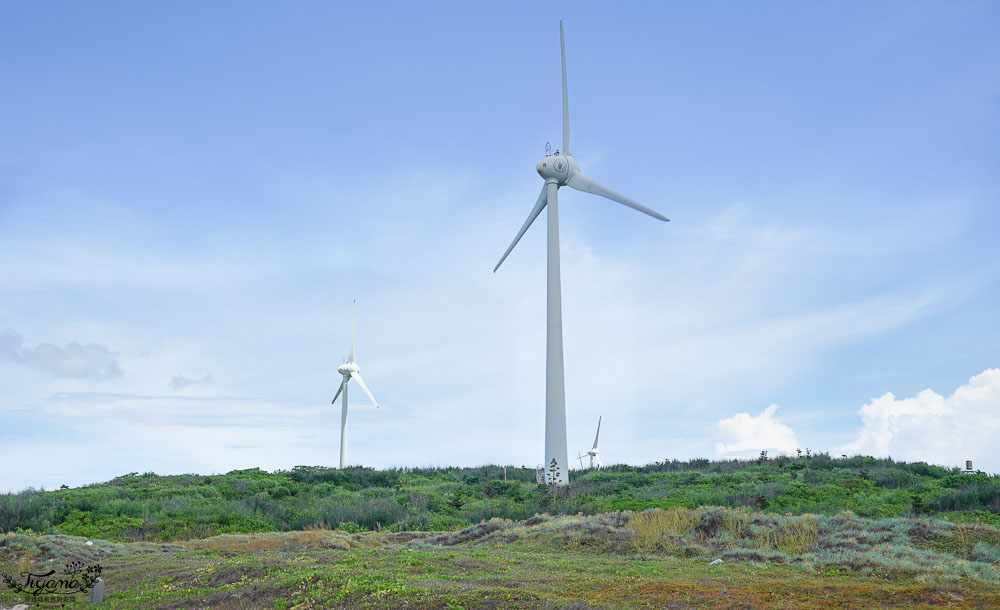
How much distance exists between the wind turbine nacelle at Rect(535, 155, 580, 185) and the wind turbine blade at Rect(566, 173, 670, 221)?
0.46m

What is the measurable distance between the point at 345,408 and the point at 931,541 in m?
49.5

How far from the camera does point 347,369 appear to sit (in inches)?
2478

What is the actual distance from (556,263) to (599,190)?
654cm

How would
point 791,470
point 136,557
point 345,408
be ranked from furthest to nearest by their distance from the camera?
point 345,408
point 791,470
point 136,557

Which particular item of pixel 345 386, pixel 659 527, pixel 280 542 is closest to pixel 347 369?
pixel 345 386

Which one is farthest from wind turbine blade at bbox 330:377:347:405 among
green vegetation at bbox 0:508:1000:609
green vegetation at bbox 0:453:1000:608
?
green vegetation at bbox 0:508:1000:609

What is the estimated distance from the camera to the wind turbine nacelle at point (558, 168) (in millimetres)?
47062

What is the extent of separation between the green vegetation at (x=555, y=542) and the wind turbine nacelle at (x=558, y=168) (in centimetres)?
1922

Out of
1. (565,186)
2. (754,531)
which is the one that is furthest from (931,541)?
(565,186)

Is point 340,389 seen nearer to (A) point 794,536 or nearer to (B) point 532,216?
(B) point 532,216

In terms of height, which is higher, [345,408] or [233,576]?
[345,408]

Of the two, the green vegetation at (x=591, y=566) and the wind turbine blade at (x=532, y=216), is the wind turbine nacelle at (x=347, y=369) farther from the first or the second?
the green vegetation at (x=591, y=566)

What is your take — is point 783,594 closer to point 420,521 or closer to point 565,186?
point 420,521

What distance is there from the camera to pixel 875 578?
539 inches
